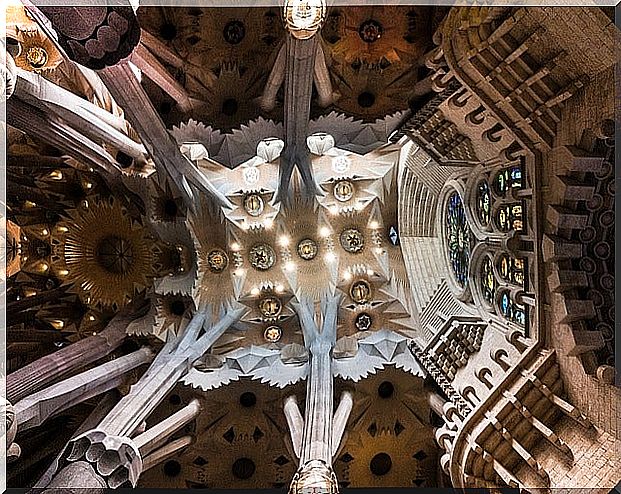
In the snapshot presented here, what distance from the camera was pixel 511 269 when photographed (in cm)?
752

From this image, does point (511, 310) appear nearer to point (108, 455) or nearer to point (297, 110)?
point (297, 110)

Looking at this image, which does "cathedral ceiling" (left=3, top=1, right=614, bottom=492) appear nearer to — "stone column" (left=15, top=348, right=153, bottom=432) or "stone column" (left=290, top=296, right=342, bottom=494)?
"stone column" (left=290, top=296, right=342, bottom=494)

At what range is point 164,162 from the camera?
7203 mm

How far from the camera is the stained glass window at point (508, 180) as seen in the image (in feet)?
23.2

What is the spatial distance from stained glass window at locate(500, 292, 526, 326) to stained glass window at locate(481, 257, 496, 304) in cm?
34

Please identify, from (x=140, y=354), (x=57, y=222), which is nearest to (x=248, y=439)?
(x=140, y=354)

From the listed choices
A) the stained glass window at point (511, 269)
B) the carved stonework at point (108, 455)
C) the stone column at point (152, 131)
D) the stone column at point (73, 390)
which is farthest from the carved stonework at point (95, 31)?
the stained glass window at point (511, 269)

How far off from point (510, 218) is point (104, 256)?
5.56m

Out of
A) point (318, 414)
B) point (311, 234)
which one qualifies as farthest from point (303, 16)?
point (311, 234)

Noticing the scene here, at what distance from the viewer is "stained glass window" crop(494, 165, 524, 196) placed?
7.07 m

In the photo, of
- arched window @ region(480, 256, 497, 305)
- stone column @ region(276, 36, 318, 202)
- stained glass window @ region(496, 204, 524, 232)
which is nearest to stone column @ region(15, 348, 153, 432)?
stone column @ region(276, 36, 318, 202)

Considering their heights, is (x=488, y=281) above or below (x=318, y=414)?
above

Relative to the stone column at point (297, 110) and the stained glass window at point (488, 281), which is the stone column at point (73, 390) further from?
the stained glass window at point (488, 281)

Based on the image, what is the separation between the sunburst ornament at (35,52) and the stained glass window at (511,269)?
5.02 m
